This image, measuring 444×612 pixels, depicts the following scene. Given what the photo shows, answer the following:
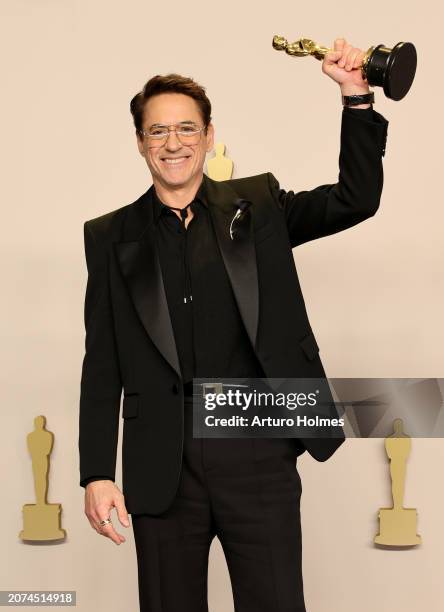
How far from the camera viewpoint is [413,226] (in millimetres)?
3404

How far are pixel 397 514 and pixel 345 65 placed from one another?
1.74m

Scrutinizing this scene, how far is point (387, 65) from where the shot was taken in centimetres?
196

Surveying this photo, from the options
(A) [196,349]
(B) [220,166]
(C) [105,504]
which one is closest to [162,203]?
(A) [196,349]

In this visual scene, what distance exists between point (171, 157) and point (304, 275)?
1246 millimetres

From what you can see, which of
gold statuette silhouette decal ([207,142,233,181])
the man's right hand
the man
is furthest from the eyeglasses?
gold statuette silhouette decal ([207,142,233,181])

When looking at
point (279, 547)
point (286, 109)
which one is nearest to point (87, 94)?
point (286, 109)

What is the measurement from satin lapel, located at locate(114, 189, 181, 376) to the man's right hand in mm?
274

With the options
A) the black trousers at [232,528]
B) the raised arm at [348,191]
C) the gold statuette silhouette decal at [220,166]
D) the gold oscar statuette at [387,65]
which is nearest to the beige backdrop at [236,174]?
the gold statuette silhouette decal at [220,166]

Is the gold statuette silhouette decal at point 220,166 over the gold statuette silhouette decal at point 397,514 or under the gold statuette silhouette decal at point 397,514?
over

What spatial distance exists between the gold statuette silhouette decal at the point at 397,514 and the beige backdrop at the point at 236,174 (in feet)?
0.15

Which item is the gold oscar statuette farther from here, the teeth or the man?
the teeth

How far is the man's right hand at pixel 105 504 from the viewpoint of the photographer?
2.19m

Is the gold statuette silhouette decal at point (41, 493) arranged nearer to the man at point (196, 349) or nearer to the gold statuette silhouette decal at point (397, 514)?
the gold statuette silhouette decal at point (397, 514)

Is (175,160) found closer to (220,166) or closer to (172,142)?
(172,142)
